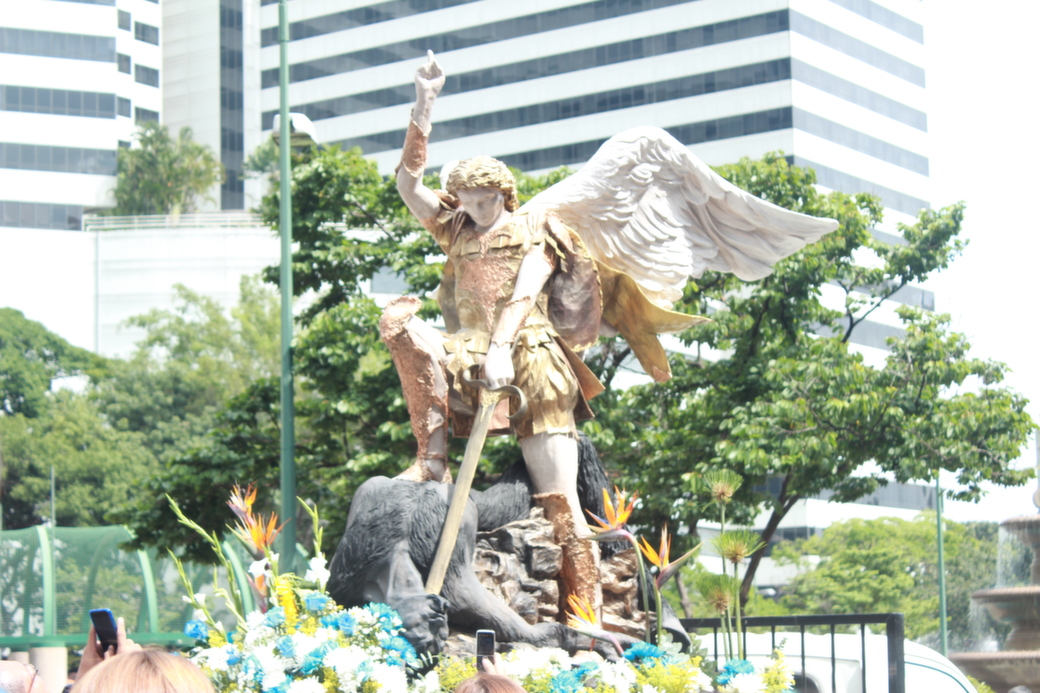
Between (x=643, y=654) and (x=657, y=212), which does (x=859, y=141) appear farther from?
(x=643, y=654)

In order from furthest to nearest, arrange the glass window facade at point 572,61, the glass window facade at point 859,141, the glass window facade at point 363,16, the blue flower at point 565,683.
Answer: the glass window facade at point 363,16
the glass window facade at point 572,61
the glass window facade at point 859,141
the blue flower at point 565,683

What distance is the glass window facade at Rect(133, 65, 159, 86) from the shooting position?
2564 inches

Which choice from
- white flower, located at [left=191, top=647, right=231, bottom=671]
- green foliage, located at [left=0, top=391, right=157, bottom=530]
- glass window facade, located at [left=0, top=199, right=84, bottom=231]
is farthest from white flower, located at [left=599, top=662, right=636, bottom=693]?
glass window facade, located at [left=0, top=199, right=84, bottom=231]

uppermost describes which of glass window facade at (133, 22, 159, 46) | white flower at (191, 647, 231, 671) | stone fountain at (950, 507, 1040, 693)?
glass window facade at (133, 22, 159, 46)

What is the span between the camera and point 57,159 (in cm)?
5872

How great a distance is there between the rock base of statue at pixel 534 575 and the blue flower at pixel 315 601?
110cm

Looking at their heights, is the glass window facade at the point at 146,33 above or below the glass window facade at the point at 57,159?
above

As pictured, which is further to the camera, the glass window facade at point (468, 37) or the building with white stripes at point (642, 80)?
the glass window facade at point (468, 37)

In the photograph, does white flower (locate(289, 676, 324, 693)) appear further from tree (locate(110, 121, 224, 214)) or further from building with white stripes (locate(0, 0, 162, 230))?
building with white stripes (locate(0, 0, 162, 230))

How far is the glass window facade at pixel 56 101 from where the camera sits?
57.8 metres

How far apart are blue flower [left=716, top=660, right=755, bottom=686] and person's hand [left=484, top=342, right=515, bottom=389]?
1743 mm

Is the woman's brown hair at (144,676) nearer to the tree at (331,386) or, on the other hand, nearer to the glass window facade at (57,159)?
the tree at (331,386)

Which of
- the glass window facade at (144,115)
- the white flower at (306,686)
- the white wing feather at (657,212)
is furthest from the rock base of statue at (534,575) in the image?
the glass window facade at (144,115)

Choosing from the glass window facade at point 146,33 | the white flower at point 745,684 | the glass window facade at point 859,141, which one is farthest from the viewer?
the glass window facade at point 146,33
